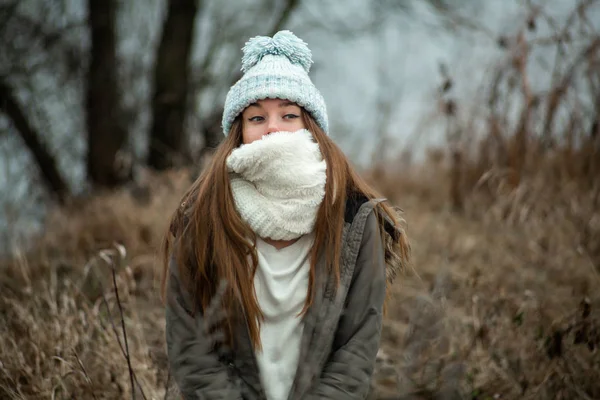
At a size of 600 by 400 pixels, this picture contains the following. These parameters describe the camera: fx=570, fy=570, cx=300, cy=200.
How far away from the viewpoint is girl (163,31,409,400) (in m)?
1.84

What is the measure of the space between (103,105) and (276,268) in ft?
18.5

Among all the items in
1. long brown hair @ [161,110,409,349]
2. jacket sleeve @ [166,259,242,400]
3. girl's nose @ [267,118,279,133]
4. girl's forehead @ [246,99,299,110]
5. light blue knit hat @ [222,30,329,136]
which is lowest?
jacket sleeve @ [166,259,242,400]

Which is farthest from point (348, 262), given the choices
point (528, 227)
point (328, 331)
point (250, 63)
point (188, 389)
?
point (528, 227)

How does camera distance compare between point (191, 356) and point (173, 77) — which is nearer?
point (191, 356)

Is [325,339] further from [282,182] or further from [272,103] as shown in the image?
[272,103]

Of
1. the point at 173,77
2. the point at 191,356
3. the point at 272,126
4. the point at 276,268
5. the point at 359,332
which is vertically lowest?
the point at 191,356

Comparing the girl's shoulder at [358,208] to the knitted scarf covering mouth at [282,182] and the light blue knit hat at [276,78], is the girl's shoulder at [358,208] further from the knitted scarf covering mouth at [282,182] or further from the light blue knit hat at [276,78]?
the light blue knit hat at [276,78]

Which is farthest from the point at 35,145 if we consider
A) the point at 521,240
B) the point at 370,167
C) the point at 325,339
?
the point at 325,339

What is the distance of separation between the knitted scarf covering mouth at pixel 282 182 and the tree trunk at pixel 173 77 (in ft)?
17.1

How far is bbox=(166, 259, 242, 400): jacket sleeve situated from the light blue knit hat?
63 centimetres

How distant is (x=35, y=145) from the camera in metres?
6.80

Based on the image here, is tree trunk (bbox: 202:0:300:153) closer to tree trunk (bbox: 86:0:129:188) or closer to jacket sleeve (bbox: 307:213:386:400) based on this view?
tree trunk (bbox: 86:0:129:188)

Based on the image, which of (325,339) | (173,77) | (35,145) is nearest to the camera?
(325,339)

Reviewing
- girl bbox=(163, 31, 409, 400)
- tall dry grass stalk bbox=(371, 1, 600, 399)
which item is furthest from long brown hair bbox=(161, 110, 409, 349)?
tall dry grass stalk bbox=(371, 1, 600, 399)
